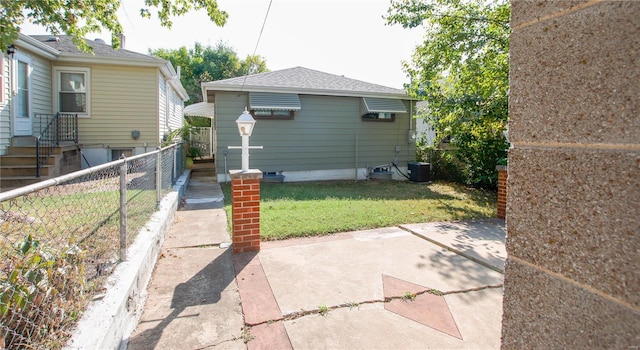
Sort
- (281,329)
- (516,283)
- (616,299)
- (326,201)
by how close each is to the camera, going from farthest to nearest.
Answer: (326,201), (281,329), (516,283), (616,299)

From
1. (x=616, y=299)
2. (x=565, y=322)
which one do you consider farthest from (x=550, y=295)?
(x=616, y=299)

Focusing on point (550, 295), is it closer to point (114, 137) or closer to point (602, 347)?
point (602, 347)

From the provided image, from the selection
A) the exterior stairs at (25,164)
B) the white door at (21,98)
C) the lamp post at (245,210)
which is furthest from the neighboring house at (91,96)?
the lamp post at (245,210)

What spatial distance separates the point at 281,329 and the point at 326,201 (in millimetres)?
4935

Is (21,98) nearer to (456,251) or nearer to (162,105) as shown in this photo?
(162,105)

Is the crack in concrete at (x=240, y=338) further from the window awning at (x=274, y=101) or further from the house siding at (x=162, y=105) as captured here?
the house siding at (x=162, y=105)

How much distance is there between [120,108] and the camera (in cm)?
1045

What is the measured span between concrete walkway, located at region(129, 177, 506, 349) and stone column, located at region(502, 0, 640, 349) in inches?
64.4

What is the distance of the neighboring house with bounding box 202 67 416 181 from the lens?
10.0 meters

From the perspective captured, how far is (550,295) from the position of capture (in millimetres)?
1007

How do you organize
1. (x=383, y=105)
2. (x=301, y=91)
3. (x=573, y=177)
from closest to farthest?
1. (x=573, y=177)
2. (x=301, y=91)
3. (x=383, y=105)

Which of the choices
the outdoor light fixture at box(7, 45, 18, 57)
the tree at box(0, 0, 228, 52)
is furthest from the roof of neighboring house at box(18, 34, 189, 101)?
the tree at box(0, 0, 228, 52)

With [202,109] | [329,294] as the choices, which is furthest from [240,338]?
[202,109]

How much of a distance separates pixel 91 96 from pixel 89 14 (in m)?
4.00
